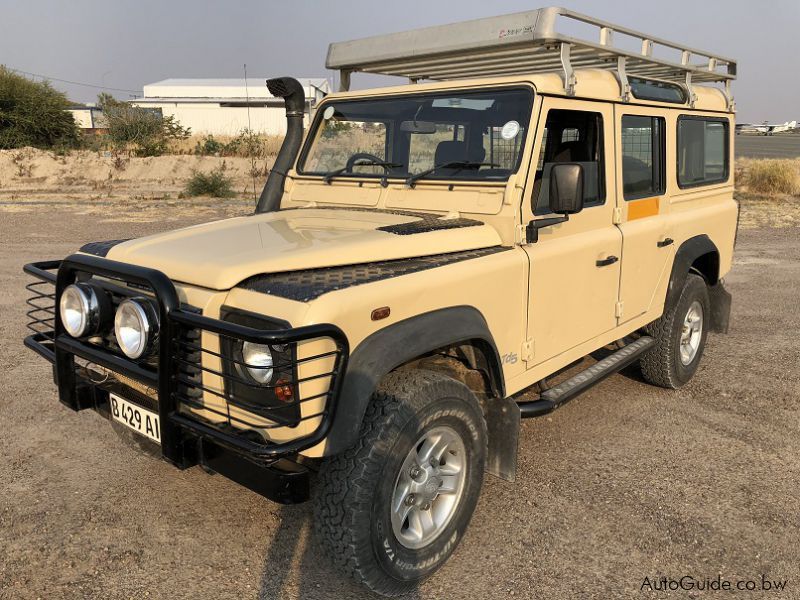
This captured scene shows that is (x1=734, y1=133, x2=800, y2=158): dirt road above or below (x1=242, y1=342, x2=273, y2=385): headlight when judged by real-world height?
above

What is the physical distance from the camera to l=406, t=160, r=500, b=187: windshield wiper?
3517 millimetres

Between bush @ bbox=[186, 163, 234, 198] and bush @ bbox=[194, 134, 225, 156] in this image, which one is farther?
bush @ bbox=[194, 134, 225, 156]

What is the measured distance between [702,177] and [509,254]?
2.69 meters

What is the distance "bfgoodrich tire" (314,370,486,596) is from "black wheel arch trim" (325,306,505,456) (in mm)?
154

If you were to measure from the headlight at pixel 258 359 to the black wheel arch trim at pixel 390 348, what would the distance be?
0.93 feet

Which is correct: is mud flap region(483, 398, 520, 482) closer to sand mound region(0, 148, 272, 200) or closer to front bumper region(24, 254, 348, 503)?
front bumper region(24, 254, 348, 503)

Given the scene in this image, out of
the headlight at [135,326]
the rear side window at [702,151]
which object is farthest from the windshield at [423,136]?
the rear side window at [702,151]

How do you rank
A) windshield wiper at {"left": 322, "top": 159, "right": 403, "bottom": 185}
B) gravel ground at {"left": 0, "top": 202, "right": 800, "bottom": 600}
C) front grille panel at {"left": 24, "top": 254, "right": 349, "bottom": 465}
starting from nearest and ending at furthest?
front grille panel at {"left": 24, "top": 254, "right": 349, "bottom": 465}, gravel ground at {"left": 0, "top": 202, "right": 800, "bottom": 600}, windshield wiper at {"left": 322, "top": 159, "right": 403, "bottom": 185}

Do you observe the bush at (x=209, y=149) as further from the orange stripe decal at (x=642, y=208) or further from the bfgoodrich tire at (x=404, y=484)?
the bfgoodrich tire at (x=404, y=484)

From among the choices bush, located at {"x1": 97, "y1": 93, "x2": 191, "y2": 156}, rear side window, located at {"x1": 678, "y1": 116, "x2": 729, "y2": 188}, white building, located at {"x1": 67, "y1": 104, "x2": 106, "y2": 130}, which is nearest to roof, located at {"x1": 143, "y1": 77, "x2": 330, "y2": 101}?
white building, located at {"x1": 67, "y1": 104, "x2": 106, "y2": 130}

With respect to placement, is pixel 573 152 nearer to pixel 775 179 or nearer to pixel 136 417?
pixel 136 417

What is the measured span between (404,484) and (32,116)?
36.9 metres

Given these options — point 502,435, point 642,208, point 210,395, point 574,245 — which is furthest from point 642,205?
point 210,395

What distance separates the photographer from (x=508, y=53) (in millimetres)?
3846
